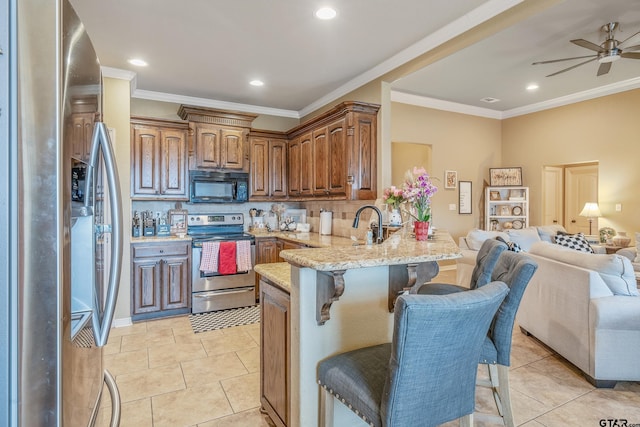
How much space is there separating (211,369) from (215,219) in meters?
2.58

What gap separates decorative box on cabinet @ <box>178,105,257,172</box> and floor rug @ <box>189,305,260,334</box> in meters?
1.92

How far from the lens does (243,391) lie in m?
2.50

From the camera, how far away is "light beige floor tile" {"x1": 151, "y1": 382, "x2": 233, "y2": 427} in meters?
2.17

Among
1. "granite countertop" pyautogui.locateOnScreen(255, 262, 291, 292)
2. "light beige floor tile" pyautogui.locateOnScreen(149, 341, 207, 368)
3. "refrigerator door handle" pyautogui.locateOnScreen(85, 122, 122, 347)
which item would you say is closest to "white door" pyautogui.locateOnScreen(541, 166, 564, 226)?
"granite countertop" pyautogui.locateOnScreen(255, 262, 291, 292)

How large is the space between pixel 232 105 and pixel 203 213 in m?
1.69

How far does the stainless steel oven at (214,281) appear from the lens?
4.25 metres

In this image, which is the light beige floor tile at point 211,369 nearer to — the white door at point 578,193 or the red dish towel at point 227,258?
the red dish towel at point 227,258

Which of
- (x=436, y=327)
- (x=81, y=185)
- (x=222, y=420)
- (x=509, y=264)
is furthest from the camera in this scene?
(x=222, y=420)

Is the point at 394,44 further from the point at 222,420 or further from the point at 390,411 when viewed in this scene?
the point at 222,420

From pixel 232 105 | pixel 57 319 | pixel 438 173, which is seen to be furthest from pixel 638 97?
pixel 57 319

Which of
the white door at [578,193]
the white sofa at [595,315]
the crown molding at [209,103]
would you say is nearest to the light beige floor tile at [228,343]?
the white sofa at [595,315]

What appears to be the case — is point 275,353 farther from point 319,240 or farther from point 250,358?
point 319,240

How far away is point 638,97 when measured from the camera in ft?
17.0

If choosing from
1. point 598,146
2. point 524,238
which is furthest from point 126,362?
point 598,146
